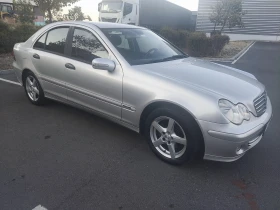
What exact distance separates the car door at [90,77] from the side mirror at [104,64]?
0.23 feet

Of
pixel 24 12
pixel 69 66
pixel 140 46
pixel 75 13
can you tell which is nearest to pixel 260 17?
pixel 75 13

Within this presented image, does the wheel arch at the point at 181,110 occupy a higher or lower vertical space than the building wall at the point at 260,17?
lower

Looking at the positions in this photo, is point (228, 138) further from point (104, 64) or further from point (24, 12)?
point (24, 12)

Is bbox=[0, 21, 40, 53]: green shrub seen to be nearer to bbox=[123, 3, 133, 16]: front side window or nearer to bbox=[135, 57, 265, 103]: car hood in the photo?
bbox=[123, 3, 133, 16]: front side window

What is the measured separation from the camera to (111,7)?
1568 cm

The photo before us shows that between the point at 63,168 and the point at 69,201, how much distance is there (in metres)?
0.55

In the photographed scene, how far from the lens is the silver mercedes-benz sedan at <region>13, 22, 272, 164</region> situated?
2.51 meters

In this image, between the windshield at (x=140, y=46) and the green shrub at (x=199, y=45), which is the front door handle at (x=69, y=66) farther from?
the green shrub at (x=199, y=45)

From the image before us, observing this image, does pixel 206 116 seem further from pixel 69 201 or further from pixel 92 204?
pixel 69 201

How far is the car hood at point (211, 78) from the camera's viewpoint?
2.69 meters

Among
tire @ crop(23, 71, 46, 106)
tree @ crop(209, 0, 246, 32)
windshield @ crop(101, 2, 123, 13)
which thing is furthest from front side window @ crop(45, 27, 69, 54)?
tree @ crop(209, 0, 246, 32)

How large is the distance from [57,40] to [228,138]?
2.94 meters

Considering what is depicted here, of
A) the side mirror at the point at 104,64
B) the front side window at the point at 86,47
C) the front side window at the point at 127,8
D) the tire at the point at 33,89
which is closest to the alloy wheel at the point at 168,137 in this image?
the side mirror at the point at 104,64

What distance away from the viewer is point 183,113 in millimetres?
2609
